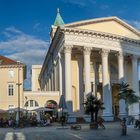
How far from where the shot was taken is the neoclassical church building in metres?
69.2

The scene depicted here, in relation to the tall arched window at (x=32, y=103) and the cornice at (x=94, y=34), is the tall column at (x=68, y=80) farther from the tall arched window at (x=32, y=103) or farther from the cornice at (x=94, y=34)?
the tall arched window at (x=32, y=103)

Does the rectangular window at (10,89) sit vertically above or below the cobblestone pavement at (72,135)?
above

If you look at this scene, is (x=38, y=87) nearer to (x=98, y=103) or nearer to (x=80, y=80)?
(x=80, y=80)

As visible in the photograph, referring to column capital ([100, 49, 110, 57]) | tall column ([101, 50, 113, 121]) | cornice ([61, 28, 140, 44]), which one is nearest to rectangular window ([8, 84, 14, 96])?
tall column ([101, 50, 113, 121])

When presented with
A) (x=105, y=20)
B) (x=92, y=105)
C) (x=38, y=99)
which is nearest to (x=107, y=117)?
(x=38, y=99)

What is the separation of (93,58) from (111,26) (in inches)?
330

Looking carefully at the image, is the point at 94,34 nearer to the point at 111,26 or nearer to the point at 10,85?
the point at 111,26

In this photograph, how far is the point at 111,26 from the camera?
76.3 meters

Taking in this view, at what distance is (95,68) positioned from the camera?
269ft

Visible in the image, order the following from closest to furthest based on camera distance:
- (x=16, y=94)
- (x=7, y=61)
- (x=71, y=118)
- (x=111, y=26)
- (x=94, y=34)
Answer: (x=71, y=118), (x=94, y=34), (x=111, y=26), (x=16, y=94), (x=7, y=61)

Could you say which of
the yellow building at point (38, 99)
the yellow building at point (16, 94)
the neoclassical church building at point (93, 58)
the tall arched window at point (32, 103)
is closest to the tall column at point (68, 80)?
the neoclassical church building at point (93, 58)

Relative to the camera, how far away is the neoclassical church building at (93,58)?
6925 cm

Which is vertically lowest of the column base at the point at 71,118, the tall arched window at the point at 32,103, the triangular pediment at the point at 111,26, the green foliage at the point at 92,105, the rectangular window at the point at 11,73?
the column base at the point at 71,118

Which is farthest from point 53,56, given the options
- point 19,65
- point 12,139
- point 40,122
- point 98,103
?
point 12,139
